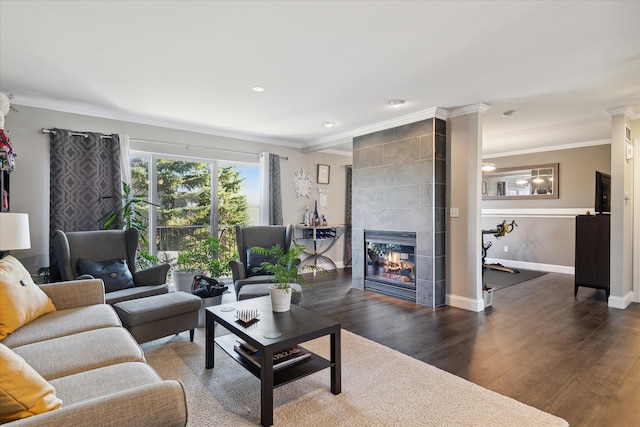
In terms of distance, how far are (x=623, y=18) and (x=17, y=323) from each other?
4.17 metres

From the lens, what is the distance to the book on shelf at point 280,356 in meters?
2.13

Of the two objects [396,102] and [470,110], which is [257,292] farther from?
[470,110]

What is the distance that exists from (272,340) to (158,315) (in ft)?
4.42

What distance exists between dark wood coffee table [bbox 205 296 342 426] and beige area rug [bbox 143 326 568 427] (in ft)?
0.46

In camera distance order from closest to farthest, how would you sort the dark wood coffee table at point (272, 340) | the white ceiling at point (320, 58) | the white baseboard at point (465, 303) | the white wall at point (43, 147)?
the dark wood coffee table at point (272, 340) < the white ceiling at point (320, 58) < the white wall at point (43, 147) < the white baseboard at point (465, 303)

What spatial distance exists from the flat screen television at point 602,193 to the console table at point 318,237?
391 cm

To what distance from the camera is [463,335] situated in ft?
10.5

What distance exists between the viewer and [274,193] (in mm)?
5746

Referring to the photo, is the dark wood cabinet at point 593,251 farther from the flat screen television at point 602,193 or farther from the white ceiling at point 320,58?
the white ceiling at point 320,58

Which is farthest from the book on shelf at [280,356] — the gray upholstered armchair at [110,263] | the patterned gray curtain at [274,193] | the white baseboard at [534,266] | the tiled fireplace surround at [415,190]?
the white baseboard at [534,266]

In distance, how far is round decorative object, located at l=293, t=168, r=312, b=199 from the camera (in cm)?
620

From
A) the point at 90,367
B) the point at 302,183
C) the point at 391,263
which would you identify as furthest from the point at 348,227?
the point at 90,367

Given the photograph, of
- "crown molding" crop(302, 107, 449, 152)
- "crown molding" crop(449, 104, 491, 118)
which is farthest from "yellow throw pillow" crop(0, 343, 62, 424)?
"crown molding" crop(449, 104, 491, 118)

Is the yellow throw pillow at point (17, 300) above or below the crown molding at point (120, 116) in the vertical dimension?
below
